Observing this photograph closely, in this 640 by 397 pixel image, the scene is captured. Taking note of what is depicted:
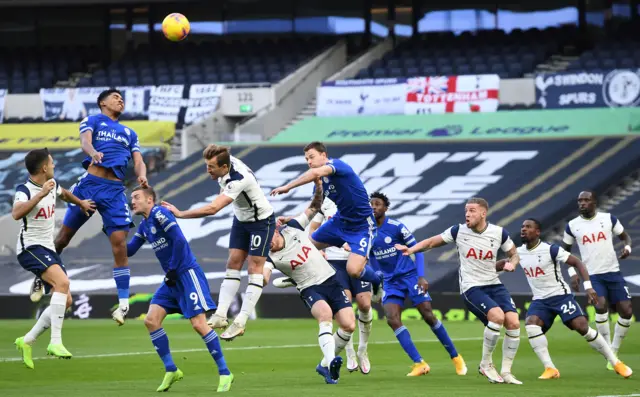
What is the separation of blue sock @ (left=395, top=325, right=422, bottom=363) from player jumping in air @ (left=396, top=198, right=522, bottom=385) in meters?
1.21

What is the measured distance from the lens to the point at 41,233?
14820mm

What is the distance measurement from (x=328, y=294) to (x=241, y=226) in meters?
1.22

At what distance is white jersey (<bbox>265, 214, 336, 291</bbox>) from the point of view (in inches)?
542

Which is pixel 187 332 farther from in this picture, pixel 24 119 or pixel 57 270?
pixel 24 119

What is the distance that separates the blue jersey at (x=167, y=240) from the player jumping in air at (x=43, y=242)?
2.05 meters

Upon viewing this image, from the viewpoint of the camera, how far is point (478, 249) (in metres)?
14.4

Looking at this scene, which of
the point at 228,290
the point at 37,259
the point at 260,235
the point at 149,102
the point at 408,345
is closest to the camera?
the point at 260,235

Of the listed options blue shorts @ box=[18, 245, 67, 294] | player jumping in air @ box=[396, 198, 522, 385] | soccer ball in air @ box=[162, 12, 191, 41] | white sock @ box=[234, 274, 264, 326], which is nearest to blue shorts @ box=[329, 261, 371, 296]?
player jumping in air @ box=[396, 198, 522, 385]

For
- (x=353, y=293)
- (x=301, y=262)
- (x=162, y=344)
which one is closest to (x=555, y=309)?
(x=353, y=293)

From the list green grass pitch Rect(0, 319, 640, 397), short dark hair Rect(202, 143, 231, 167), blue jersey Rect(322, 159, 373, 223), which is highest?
short dark hair Rect(202, 143, 231, 167)

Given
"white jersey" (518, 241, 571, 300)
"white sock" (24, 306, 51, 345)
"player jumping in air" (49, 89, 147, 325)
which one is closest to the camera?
"white sock" (24, 306, 51, 345)

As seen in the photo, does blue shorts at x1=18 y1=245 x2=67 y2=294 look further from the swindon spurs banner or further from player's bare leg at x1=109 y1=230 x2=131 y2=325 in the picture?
the swindon spurs banner

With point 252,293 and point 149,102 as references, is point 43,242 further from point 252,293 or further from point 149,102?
→ point 149,102

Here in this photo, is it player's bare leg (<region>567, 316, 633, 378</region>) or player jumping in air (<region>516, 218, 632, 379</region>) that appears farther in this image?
player jumping in air (<region>516, 218, 632, 379</region>)
